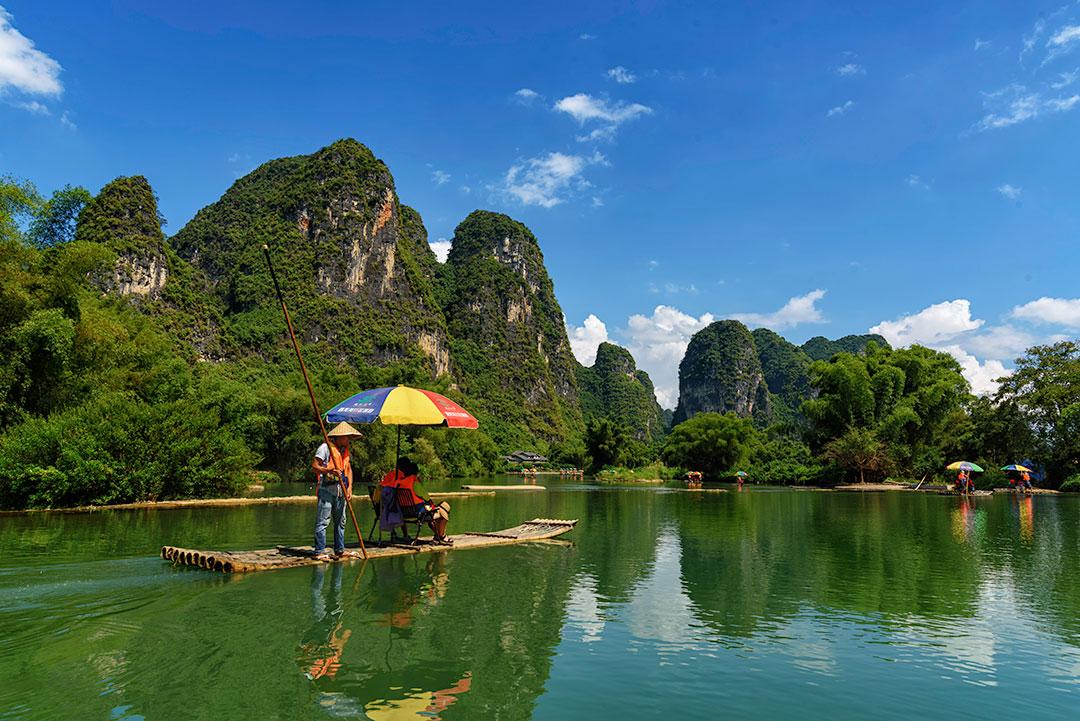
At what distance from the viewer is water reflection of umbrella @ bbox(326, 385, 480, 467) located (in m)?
10.3

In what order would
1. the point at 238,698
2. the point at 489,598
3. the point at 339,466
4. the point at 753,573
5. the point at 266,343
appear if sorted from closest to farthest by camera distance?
the point at 238,698
the point at 489,598
the point at 339,466
the point at 753,573
the point at 266,343

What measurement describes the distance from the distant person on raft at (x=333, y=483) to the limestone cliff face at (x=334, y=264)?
84515 millimetres

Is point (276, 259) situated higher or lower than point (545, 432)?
higher

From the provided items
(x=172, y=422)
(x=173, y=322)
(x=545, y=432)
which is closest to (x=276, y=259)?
(x=173, y=322)

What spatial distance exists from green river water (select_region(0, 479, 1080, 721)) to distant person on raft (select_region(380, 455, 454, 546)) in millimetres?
729

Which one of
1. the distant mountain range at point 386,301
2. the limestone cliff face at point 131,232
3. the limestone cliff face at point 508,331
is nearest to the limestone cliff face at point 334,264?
the distant mountain range at point 386,301

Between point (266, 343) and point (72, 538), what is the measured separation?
80.8 meters

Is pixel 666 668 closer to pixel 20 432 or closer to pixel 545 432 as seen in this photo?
pixel 20 432

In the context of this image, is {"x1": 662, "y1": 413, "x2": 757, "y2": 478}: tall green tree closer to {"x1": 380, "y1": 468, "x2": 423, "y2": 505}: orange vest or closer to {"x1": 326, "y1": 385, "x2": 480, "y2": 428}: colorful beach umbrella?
{"x1": 380, "y1": 468, "x2": 423, "y2": 505}: orange vest

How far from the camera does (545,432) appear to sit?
134500mm

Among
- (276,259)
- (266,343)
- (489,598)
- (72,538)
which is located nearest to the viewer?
(489,598)

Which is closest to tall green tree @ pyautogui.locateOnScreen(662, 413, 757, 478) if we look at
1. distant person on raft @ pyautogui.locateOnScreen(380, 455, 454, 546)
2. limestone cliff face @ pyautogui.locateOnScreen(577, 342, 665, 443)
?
distant person on raft @ pyautogui.locateOnScreen(380, 455, 454, 546)

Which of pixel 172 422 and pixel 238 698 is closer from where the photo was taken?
pixel 238 698

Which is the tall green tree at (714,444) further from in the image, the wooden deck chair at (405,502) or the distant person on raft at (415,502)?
the wooden deck chair at (405,502)
